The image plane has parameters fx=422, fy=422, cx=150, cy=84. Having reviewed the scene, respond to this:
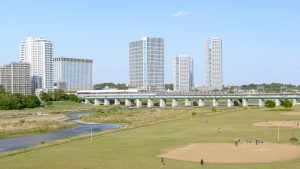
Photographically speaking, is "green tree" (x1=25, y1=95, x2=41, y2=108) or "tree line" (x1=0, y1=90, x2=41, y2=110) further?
"green tree" (x1=25, y1=95, x2=41, y2=108)

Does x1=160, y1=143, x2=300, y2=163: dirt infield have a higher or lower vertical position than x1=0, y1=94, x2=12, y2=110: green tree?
lower

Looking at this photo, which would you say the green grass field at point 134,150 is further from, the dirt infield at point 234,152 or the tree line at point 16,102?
the tree line at point 16,102

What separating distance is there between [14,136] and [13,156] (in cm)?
3171

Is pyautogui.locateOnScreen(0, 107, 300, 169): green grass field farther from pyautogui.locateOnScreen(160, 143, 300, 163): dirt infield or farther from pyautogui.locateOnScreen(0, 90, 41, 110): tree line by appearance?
pyautogui.locateOnScreen(0, 90, 41, 110): tree line

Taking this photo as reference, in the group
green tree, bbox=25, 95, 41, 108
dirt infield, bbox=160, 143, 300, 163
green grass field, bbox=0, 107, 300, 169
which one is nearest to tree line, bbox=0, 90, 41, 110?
green tree, bbox=25, 95, 41, 108

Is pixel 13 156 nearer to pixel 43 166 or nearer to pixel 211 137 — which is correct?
pixel 43 166

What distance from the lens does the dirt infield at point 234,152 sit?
173ft

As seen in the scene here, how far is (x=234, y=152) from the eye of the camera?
192 feet

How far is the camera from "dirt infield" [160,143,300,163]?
52750mm

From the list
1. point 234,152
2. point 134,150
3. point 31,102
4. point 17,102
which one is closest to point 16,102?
point 17,102

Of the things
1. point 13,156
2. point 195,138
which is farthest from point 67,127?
point 13,156

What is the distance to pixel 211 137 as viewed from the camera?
76938mm

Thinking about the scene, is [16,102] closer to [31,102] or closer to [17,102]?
[17,102]

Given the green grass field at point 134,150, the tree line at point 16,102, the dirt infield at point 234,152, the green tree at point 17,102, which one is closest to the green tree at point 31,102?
the tree line at point 16,102
